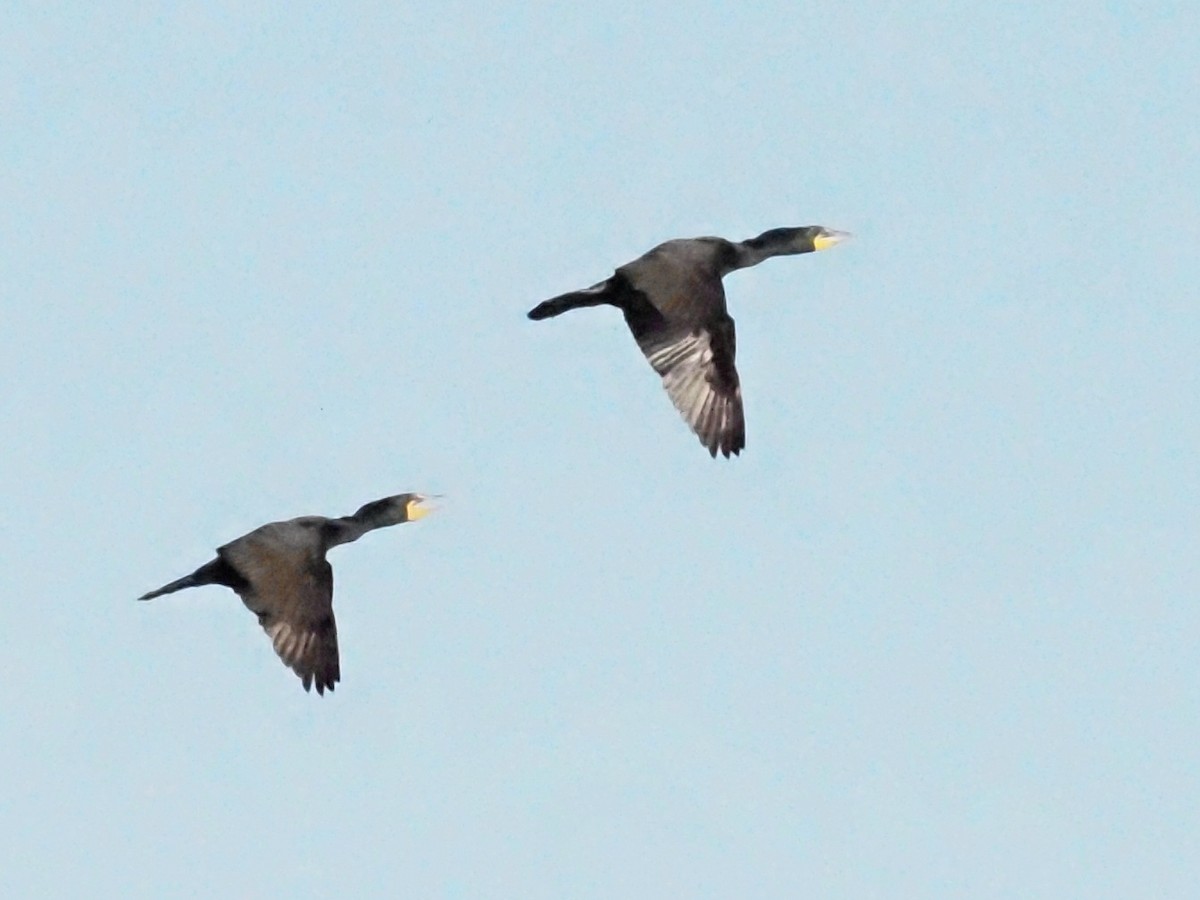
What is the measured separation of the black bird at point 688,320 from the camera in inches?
1484

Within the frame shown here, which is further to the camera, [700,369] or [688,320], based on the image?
[700,369]

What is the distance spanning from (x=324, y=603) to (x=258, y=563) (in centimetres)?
89

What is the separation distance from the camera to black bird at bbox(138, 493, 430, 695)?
123 feet

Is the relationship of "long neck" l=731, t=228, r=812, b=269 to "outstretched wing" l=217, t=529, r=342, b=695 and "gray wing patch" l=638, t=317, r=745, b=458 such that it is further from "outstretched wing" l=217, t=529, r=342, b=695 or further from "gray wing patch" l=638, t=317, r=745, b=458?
"outstretched wing" l=217, t=529, r=342, b=695

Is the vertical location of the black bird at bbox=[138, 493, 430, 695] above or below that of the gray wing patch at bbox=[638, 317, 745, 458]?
below

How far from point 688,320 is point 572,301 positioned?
4.23 feet

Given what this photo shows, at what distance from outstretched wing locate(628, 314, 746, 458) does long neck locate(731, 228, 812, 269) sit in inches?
34.8

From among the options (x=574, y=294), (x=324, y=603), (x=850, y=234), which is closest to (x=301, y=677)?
(x=324, y=603)

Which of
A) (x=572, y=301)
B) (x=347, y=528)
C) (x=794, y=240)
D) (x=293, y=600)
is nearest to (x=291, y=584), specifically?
(x=293, y=600)

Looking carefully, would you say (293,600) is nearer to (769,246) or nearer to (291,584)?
(291,584)

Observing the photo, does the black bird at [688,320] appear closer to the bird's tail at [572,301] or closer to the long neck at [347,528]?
A: the bird's tail at [572,301]

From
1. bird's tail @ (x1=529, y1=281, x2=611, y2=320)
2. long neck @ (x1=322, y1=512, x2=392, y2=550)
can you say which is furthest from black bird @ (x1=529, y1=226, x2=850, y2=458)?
long neck @ (x1=322, y1=512, x2=392, y2=550)

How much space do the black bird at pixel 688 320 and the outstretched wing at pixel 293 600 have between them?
12.5 feet

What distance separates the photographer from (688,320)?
37.9 meters
